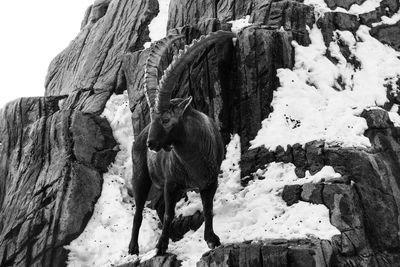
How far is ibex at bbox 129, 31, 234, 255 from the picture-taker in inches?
506

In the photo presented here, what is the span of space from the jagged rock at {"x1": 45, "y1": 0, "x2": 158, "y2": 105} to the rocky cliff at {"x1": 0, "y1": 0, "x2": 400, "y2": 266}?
0.33 ft

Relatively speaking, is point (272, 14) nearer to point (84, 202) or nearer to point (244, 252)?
point (84, 202)

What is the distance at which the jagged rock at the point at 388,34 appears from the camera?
74.7 ft

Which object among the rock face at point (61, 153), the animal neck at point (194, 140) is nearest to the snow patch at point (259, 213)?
the animal neck at point (194, 140)

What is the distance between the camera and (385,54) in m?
21.8

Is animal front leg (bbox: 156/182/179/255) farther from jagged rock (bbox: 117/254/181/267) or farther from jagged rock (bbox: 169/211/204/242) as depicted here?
jagged rock (bbox: 169/211/204/242)

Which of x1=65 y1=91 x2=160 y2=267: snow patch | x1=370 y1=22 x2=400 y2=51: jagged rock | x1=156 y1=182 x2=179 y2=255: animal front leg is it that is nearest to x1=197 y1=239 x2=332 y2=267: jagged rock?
x1=156 y1=182 x2=179 y2=255: animal front leg

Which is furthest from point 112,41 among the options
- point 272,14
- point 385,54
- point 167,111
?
point 167,111

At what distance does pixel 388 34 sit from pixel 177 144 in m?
13.8

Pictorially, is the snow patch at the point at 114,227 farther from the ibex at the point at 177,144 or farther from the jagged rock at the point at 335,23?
the jagged rock at the point at 335,23

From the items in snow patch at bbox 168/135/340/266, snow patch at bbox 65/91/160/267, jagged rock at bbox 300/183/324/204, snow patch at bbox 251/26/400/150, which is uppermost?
snow patch at bbox 251/26/400/150

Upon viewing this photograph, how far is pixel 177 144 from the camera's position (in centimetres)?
1310

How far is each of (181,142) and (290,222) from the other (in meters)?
3.52

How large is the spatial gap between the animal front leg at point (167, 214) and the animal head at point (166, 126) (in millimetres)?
1620
